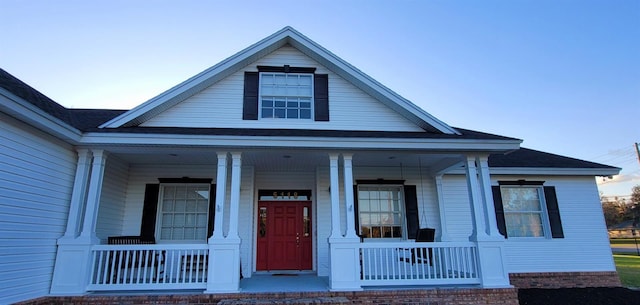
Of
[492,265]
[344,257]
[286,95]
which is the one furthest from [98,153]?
[492,265]

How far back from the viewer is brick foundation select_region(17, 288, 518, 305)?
5359 millimetres

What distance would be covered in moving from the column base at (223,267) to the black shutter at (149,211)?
2708mm

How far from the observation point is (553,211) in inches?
342

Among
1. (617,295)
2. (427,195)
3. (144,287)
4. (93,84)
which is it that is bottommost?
(617,295)

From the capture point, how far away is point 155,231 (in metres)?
7.75

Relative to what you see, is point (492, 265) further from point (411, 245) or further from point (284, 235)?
point (284, 235)

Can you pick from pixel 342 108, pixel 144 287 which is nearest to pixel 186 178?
pixel 144 287

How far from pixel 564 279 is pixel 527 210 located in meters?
1.84

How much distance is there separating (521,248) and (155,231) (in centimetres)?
915

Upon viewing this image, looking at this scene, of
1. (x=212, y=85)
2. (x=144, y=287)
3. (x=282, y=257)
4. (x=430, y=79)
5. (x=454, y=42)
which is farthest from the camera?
(x=430, y=79)

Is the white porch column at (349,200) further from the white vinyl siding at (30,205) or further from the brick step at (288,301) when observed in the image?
the white vinyl siding at (30,205)

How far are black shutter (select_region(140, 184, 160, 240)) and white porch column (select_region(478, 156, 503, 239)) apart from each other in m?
7.33

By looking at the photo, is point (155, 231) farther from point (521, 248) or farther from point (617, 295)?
point (617, 295)

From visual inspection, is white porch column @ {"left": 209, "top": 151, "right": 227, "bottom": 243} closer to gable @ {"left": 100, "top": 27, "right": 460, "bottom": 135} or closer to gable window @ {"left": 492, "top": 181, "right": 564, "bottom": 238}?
gable @ {"left": 100, "top": 27, "right": 460, "bottom": 135}
